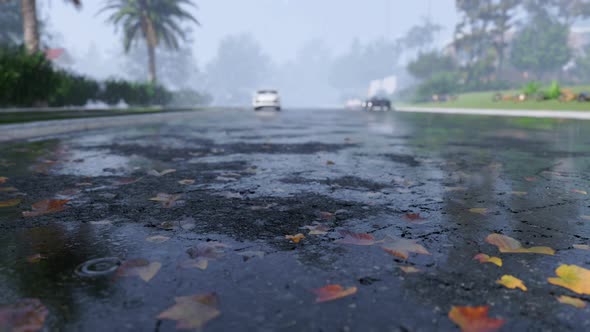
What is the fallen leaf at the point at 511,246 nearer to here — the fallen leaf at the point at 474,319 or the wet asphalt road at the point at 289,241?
the wet asphalt road at the point at 289,241

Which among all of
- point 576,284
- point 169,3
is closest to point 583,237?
point 576,284

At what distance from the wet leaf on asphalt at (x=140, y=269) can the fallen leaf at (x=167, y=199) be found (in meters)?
1.48

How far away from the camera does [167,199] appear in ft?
14.6

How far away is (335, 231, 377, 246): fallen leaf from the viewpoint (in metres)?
3.04

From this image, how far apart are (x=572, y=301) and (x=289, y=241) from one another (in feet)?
5.13

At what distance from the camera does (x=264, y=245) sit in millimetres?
3000

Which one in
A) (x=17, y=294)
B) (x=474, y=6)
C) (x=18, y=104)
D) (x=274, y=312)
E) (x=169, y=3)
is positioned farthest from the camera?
(x=474, y=6)

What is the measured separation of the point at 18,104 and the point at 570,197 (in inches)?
748

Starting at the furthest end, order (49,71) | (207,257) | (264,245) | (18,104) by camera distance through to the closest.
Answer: (49,71)
(18,104)
(264,245)
(207,257)

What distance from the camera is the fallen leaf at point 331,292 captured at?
2.19 m

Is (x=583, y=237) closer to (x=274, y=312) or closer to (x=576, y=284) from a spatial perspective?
(x=576, y=284)

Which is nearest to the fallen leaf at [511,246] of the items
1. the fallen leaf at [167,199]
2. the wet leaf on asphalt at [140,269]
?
the wet leaf on asphalt at [140,269]

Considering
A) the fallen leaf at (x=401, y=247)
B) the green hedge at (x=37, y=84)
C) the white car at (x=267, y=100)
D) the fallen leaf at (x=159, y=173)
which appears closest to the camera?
the fallen leaf at (x=401, y=247)

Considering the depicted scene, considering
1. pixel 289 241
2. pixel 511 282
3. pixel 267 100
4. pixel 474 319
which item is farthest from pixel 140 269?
pixel 267 100
